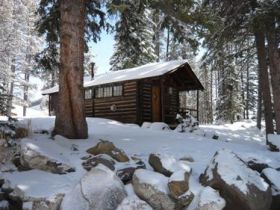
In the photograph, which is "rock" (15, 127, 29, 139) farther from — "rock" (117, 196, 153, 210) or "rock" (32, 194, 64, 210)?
"rock" (117, 196, 153, 210)

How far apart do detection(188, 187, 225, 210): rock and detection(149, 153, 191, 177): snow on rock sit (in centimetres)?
79

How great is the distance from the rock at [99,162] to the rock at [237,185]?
6.69 feet

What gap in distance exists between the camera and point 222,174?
301 inches

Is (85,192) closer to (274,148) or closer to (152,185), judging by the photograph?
(152,185)

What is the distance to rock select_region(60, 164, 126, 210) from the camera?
22.7 feet

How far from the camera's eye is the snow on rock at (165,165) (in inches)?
321

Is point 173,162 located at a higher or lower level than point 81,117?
lower

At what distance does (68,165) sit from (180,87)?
17.9m

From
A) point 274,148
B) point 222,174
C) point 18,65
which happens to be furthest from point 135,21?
point 18,65

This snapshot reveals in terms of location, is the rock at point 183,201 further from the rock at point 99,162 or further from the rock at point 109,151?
the rock at point 109,151

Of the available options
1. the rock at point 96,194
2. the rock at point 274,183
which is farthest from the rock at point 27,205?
the rock at point 274,183

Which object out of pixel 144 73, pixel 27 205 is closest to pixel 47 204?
pixel 27 205

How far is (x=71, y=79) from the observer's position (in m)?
11.5

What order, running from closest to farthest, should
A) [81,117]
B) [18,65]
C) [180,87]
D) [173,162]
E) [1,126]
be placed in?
[173,162], [1,126], [81,117], [180,87], [18,65]
